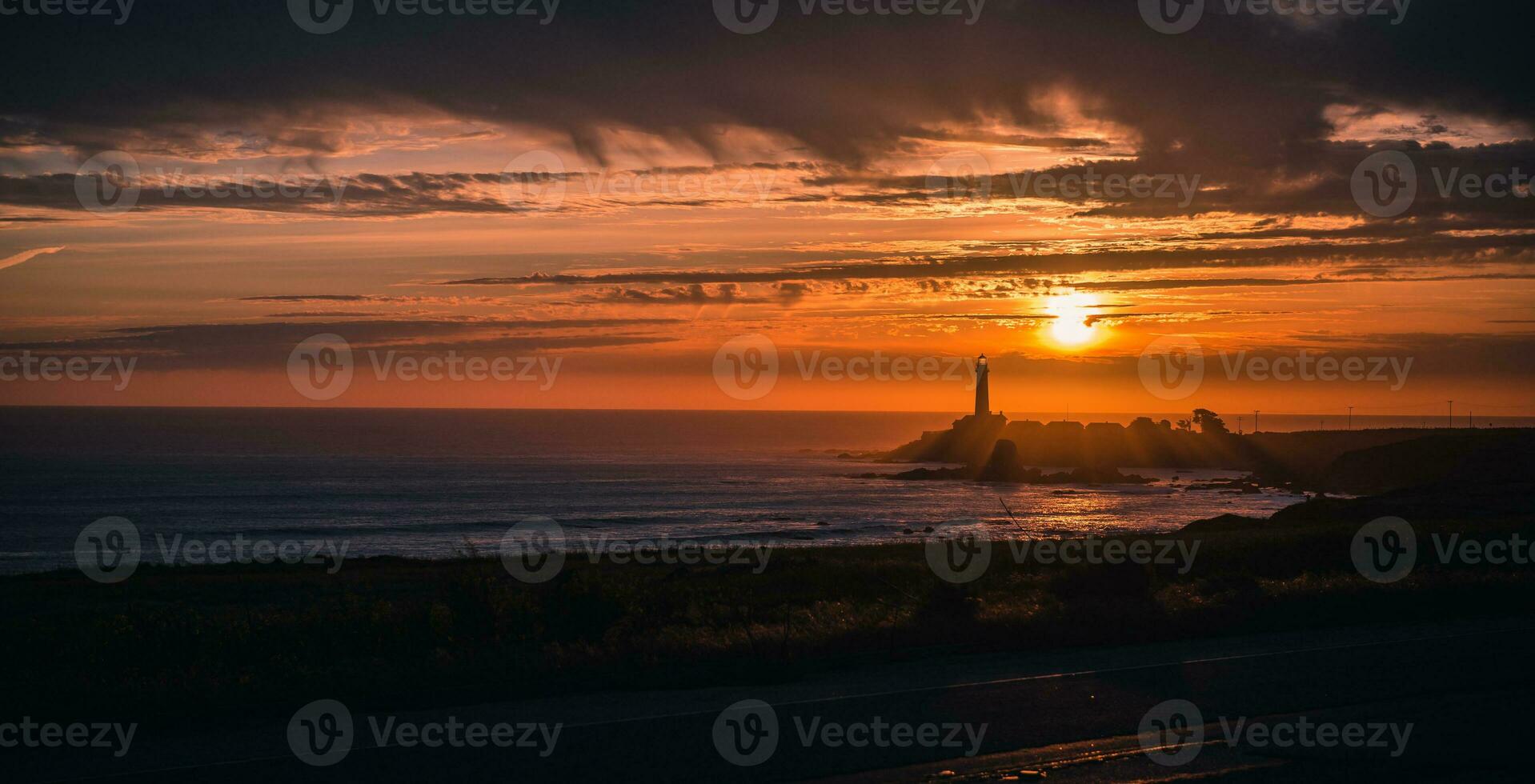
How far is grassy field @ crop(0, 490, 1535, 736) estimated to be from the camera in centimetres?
1195

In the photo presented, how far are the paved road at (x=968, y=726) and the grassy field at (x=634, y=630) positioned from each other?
92 cm

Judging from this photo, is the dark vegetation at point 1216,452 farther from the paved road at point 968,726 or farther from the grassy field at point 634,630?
the paved road at point 968,726

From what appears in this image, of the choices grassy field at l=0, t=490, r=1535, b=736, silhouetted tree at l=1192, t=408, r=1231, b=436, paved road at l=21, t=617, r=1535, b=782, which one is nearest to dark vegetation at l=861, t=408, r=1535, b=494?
silhouetted tree at l=1192, t=408, r=1231, b=436

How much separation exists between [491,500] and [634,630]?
69.9 m

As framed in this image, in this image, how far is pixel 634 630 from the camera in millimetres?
15547

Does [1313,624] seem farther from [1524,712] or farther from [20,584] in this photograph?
[20,584]

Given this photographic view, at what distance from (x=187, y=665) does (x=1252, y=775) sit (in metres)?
12.8

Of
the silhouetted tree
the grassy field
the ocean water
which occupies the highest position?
the silhouetted tree

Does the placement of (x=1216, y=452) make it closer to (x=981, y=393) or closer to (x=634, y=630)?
(x=981, y=393)

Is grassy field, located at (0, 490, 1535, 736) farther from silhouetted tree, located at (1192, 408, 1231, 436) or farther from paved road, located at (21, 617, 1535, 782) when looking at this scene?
silhouetted tree, located at (1192, 408, 1231, 436)

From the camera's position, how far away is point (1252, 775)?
8.71 m

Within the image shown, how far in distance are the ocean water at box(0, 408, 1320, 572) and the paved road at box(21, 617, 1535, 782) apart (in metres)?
36.0

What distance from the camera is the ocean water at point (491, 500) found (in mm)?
61875

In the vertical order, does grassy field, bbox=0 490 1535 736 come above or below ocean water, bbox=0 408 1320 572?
below
